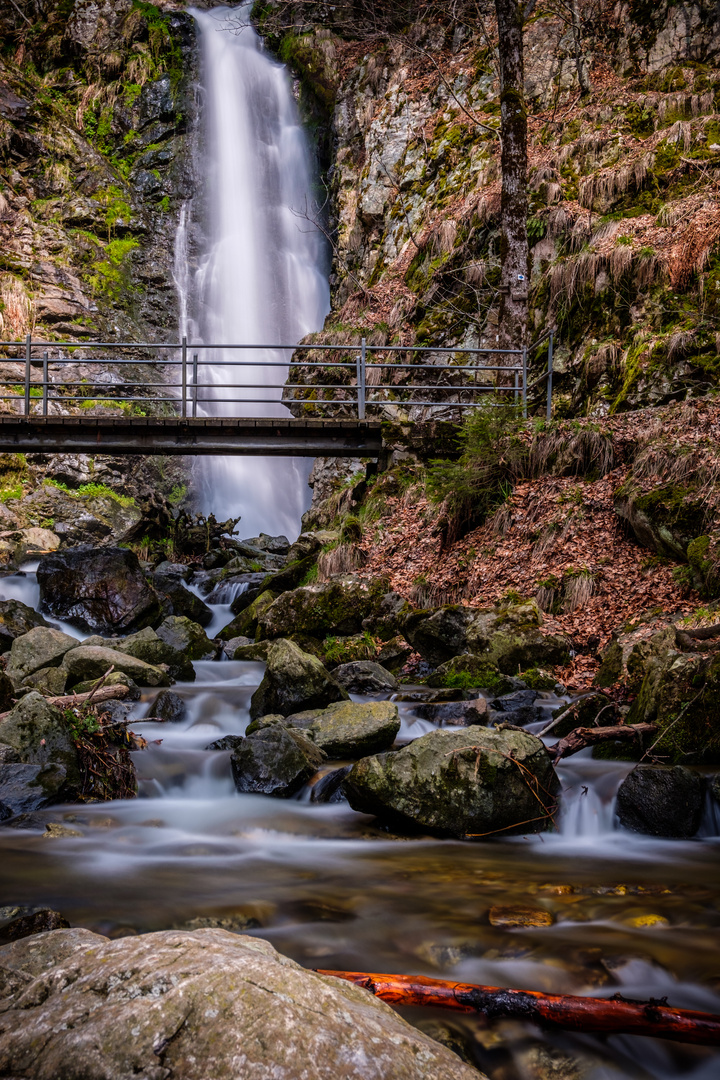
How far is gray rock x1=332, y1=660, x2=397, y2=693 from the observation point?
7727 millimetres

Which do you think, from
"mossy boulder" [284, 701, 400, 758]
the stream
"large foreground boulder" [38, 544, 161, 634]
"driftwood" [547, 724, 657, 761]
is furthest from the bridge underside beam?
"driftwood" [547, 724, 657, 761]

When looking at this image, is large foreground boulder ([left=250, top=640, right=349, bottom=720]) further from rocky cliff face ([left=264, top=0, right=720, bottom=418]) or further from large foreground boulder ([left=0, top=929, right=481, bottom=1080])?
rocky cliff face ([left=264, top=0, right=720, bottom=418])

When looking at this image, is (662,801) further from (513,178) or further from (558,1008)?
(513,178)

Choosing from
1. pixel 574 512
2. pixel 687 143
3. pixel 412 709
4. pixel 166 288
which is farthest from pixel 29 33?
pixel 412 709

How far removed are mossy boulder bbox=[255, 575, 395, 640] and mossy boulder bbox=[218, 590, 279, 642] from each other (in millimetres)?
701

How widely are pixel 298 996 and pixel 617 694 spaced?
482 centimetres

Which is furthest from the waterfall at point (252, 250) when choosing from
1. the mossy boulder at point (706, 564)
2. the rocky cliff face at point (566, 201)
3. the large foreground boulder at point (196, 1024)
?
the large foreground boulder at point (196, 1024)

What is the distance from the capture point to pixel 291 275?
24.8 m

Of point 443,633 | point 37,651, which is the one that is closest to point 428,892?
point 443,633

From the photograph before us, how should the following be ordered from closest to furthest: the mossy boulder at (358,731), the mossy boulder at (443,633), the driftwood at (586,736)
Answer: the driftwood at (586,736)
the mossy boulder at (358,731)
the mossy boulder at (443,633)

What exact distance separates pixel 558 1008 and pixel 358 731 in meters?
3.42

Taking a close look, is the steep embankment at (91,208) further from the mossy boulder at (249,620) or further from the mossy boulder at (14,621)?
the mossy boulder at (14,621)

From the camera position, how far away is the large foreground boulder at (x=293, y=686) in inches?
266

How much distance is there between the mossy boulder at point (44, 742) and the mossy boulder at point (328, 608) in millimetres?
4658
